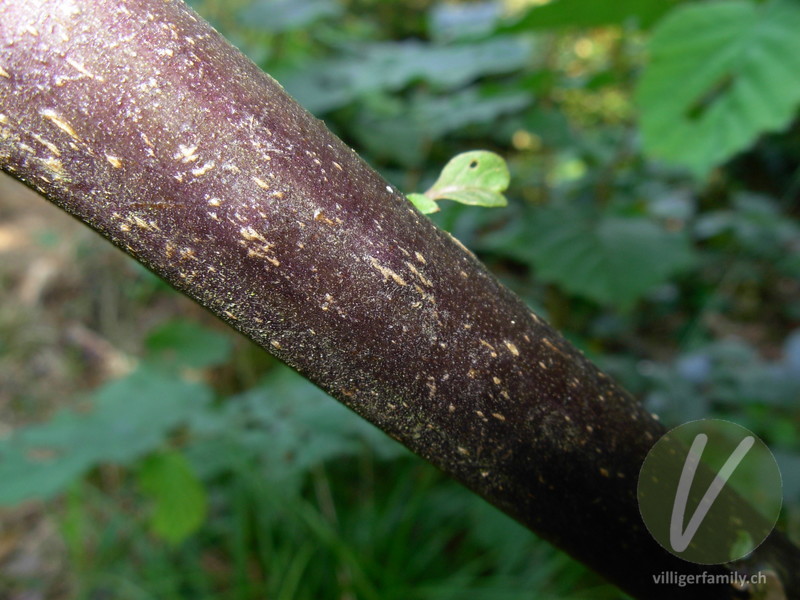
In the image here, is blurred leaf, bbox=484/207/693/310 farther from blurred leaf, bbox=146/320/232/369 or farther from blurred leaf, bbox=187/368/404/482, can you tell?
blurred leaf, bbox=146/320/232/369

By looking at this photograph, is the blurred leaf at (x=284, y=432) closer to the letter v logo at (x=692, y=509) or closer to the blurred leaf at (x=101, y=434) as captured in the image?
the blurred leaf at (x=101, y=434)


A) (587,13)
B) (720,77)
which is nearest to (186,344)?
(587,13)

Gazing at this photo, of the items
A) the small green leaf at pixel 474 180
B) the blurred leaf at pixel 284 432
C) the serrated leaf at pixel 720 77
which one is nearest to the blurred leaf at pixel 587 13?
the serrated leaf at pixel 720 77

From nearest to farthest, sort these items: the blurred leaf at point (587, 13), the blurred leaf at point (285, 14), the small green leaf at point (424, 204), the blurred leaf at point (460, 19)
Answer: the small green leaf at point (424, 204), the blurred leaf at point (587, 13), the blurred leaf at point (285, 14), the blurred leaf at point (460, 19)

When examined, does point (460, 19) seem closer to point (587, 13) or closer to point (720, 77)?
point (587, 13)

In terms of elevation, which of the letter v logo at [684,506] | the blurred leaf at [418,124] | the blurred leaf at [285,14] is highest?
the blurred leaf at [285,14]

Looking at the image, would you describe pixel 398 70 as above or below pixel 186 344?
above

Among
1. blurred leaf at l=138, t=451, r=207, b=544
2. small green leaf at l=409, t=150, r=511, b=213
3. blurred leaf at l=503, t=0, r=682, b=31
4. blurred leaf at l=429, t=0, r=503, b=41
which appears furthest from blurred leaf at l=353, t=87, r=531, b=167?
small green leaf at l=409, t=150, r=511, b=213

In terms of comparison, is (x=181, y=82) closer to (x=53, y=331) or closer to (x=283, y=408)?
(x=283, y=408)
